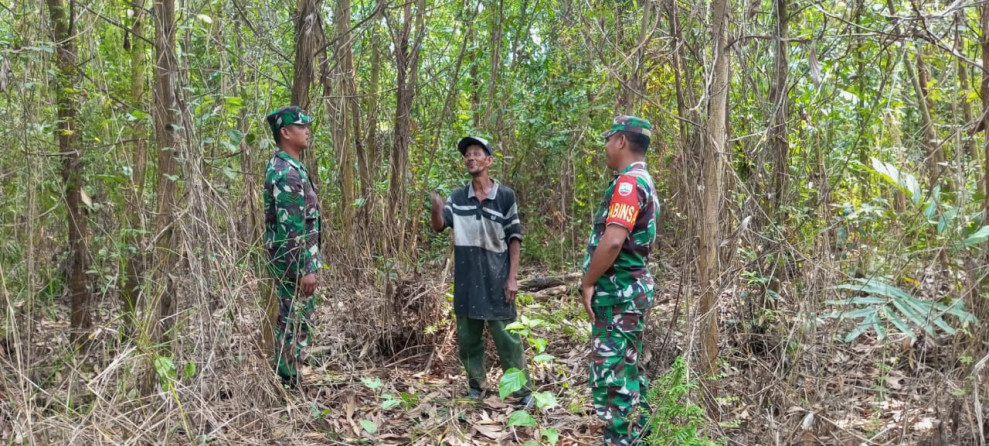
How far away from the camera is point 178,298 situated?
140 inches

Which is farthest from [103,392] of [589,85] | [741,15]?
[589,85]

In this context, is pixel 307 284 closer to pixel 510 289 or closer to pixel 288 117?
pixel 288 117

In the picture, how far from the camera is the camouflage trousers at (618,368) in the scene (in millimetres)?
3719

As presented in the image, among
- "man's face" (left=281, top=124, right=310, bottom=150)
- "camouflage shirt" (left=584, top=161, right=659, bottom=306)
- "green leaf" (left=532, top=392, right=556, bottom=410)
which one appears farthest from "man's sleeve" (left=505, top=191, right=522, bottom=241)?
"man's face" (left=281, top=124, right=310, bottom=150)

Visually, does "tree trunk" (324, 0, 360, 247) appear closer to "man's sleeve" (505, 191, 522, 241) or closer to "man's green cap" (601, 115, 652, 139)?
"man's sleeve" (505, 191, 522, 241)

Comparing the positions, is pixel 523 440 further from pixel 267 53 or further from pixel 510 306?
pixel 267 53

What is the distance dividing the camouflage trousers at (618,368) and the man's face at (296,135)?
1.98 metres

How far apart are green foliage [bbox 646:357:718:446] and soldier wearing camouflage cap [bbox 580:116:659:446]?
245 mm

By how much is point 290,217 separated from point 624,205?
6.53 feet

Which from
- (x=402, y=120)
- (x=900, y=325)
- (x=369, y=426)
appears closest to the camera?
(x=900, y=325)

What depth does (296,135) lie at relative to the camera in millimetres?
4418

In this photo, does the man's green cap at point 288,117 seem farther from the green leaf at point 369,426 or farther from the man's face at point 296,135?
the green leaf at point 369,426

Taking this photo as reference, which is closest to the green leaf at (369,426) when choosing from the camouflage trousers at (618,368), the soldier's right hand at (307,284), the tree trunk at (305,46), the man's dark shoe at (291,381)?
the man's dark shoe at (291,381)

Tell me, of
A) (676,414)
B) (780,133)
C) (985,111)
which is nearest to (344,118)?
(780,133)
